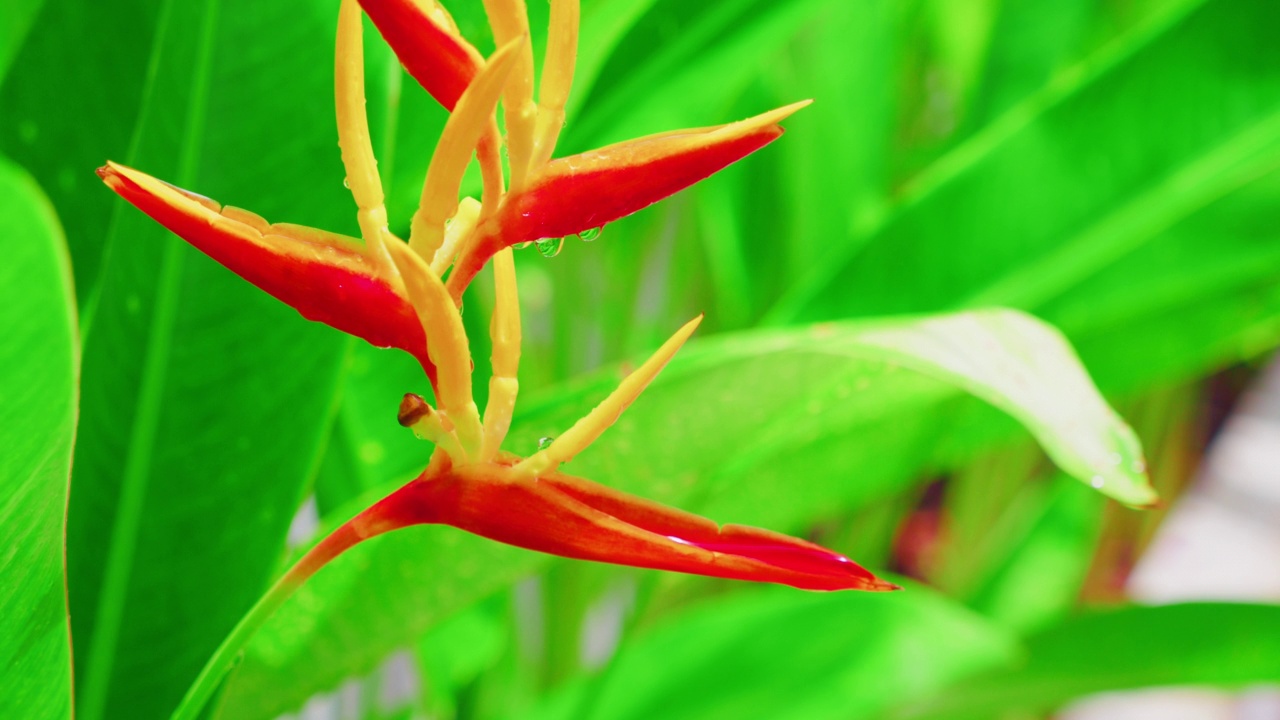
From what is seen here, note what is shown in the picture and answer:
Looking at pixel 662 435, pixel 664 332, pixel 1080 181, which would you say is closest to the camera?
pixel 662 435

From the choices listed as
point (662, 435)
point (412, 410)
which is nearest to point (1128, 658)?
point (662, 435)

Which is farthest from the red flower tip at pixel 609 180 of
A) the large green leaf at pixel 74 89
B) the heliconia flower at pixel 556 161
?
the large green leaf at pixel 74 89

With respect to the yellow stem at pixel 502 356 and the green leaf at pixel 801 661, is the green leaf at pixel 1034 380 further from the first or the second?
the green leaf at pixel 801 661

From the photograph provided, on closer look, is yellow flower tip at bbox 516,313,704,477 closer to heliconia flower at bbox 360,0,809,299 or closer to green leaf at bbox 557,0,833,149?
heliconia flower at bbox 360,0,809,299

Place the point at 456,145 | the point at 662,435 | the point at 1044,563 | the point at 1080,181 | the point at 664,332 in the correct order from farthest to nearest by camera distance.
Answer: the point at 1044,563
the point at 664,332
the point at 1080,181
the point at 662,435
the point at 456,145

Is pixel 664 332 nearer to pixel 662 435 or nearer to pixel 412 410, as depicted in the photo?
pixel 662 435

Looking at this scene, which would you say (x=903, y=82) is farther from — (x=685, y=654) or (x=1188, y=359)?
(x=685, y=654)

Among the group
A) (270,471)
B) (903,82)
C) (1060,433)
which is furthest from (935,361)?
(903,82)
